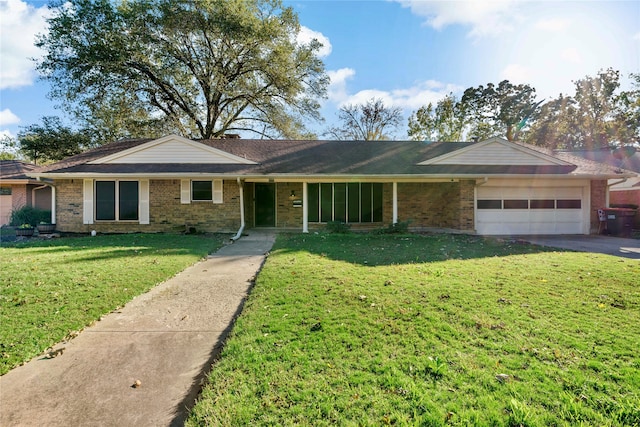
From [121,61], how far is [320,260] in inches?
731

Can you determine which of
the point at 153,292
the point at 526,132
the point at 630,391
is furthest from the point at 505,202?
the point at 526,132

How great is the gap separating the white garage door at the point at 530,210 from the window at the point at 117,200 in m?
13.6

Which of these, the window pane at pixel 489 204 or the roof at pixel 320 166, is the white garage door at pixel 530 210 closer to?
the window pane at pixel 489 204

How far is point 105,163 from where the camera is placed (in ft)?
42.1

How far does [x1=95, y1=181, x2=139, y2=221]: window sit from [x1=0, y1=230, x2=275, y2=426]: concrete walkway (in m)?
9.10

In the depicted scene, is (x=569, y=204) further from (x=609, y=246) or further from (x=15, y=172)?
(x=15, y=172)

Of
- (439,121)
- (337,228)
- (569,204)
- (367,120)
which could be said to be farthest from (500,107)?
(337,228)

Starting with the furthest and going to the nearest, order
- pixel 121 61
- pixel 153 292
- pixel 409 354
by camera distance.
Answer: pixel 121 61, pixel 153 292, pixel 409 354

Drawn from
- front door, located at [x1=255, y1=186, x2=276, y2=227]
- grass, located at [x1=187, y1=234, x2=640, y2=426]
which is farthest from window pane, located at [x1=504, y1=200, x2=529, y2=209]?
front door, located at [x1=255, y1=186, x2=276, y2=227]

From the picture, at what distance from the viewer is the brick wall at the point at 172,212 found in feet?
40.8

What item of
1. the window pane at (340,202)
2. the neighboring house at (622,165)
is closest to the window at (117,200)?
the window pane at (340,202)

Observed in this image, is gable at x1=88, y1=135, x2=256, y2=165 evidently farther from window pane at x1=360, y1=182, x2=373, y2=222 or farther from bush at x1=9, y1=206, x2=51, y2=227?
window pane at x1=360, y1=182, x2=373, y2=222

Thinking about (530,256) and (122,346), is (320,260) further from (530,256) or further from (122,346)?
(530,256)

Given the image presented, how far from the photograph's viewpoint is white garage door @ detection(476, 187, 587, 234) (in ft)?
42.5
